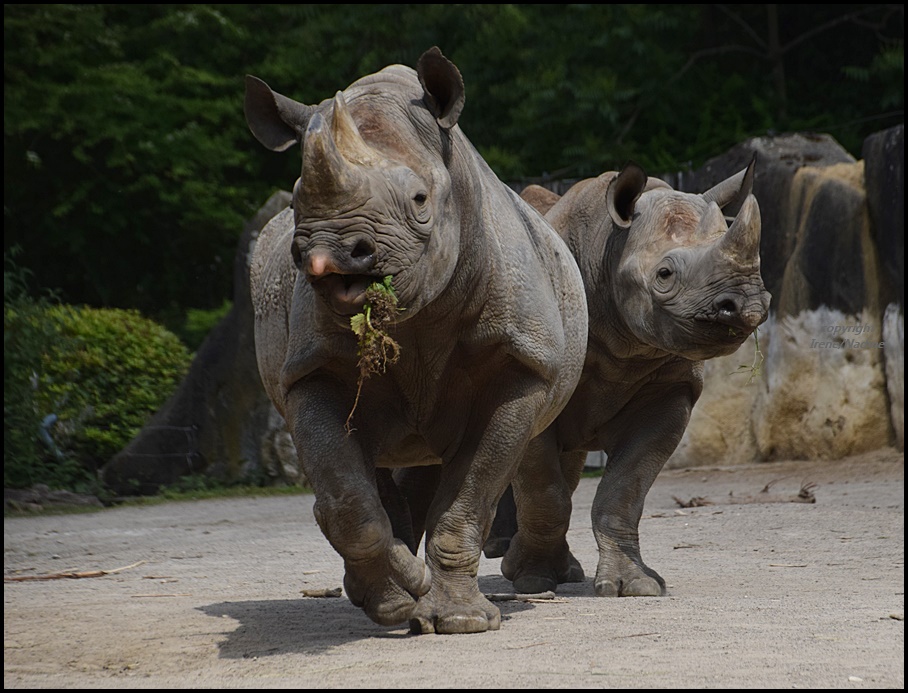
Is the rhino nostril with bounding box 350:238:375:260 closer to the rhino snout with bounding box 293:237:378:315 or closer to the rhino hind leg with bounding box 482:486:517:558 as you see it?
the rhino snout with bounding box 293:237:378:315

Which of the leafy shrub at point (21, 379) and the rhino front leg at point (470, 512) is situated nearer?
the rhino front leg at point (470, 512)

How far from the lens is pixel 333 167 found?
4.58 m

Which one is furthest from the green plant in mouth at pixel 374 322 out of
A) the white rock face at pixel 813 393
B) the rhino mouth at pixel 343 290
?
the white rock face at pixel 813 393

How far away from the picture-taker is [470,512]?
220 inches

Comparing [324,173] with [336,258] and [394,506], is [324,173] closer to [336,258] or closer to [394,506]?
[336,258]

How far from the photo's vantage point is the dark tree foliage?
60.1ft

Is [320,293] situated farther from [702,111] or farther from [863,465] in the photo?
[702,111]

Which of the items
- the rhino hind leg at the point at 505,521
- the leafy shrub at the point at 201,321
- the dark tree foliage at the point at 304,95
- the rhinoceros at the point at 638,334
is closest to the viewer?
the rhinoceros at the point at 638,334

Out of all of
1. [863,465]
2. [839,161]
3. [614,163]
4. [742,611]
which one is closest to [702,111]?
[614,163]

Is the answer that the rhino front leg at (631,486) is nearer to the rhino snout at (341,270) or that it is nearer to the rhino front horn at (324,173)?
the rhino snout at (341,270)

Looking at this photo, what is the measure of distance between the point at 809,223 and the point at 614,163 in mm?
4721

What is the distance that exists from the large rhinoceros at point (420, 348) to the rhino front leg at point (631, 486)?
109 cm

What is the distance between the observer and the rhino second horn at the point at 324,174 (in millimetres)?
4562

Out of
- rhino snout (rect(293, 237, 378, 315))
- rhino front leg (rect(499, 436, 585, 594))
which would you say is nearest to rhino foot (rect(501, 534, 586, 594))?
rhino front leg (rect(499, 436, 585, 594))
